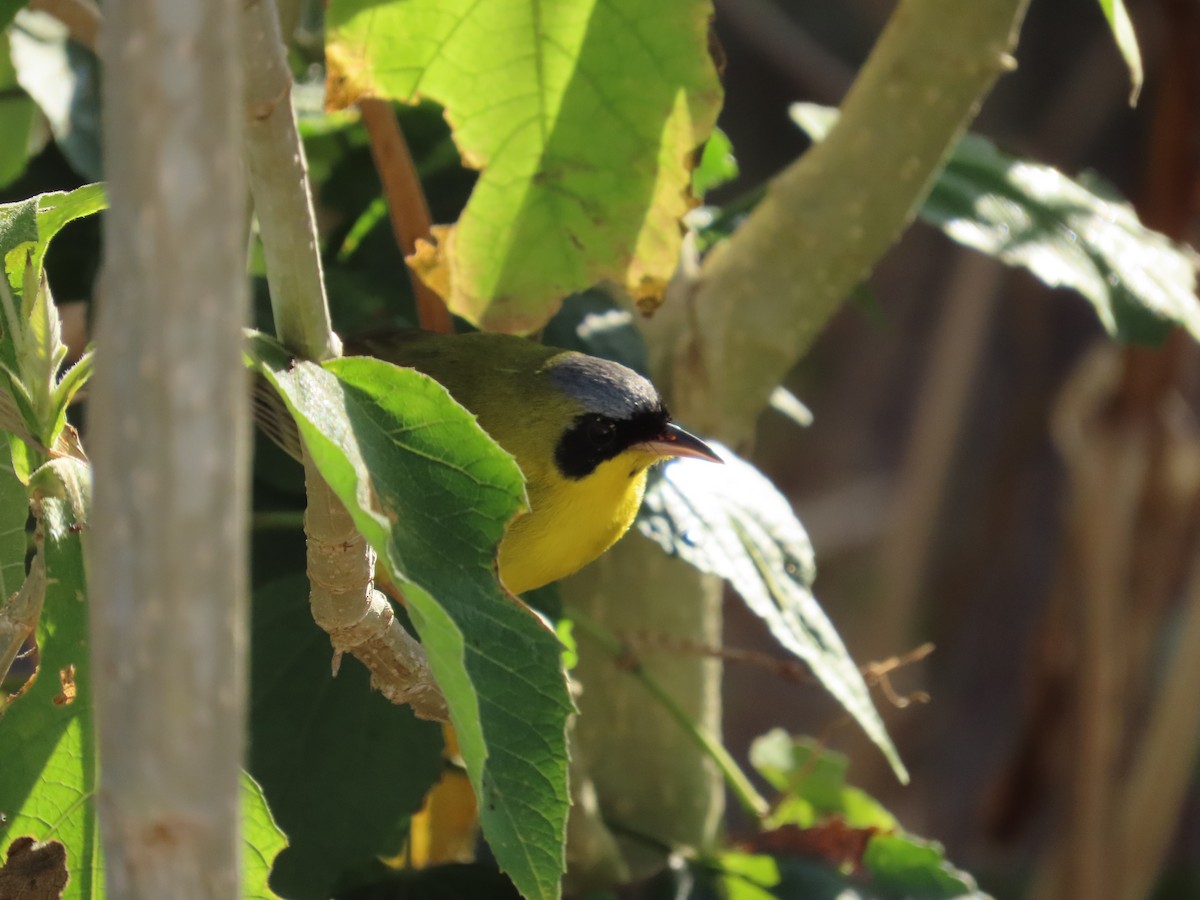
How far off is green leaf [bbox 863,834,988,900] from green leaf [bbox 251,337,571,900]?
654 millimetres

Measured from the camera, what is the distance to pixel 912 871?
1195mm

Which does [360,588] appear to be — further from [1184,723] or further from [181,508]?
[1184,723]

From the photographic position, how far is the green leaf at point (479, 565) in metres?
0.60

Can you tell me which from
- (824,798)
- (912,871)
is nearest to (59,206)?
(912,871)

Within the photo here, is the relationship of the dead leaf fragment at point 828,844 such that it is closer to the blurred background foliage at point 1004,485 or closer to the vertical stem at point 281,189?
the blurred background foliage at point 1004,485

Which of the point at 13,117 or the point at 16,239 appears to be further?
the point at 13,117

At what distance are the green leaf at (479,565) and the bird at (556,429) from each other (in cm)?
62

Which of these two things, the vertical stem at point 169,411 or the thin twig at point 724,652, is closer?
the vertical stem at point 169,411

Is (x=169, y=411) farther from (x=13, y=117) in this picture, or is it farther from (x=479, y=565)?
(x=13, y=117)

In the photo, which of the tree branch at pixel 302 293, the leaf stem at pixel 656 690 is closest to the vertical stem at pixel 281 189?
the tree branch at pixel 302 293

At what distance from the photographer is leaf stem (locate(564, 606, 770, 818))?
1155 mm

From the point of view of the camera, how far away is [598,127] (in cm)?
96

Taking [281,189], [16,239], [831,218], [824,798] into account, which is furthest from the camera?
[824,798]

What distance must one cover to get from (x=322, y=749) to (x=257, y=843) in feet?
1.26
